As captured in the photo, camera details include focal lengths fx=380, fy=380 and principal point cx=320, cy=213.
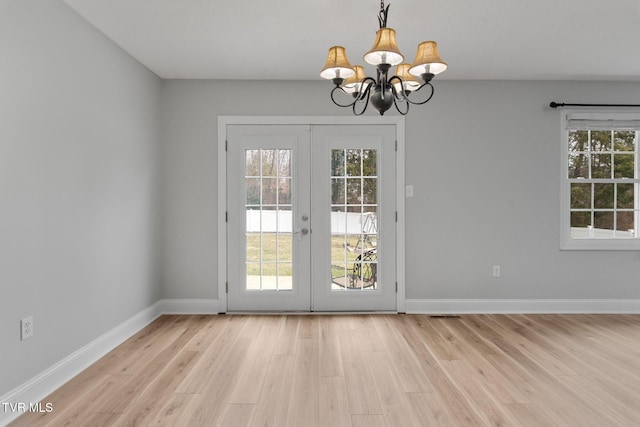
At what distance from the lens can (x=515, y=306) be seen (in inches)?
167

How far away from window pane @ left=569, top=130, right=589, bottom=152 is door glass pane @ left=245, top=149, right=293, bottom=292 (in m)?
3.19

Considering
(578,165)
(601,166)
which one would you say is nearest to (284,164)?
(578,165)

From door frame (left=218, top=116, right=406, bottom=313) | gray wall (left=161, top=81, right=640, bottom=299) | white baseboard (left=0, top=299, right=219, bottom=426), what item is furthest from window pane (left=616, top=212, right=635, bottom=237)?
white baseboard (left=0, top=299, right=219, bottom=426)

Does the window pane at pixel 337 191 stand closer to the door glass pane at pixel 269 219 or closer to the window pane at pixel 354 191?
the window pane at pixel 354 191

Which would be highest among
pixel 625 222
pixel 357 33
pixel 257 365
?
pixel 357 33

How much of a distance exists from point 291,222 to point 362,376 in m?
1.95

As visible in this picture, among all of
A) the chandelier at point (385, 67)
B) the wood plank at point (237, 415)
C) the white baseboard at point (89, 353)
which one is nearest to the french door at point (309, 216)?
the white baseboard at point (89, 353)

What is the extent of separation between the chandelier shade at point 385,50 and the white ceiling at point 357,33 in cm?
75

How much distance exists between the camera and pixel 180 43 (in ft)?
10.7

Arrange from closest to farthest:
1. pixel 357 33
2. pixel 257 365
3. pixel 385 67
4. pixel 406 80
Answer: pixel 385 67
pixel 406 80
pixel 257 365
pixel 357 33

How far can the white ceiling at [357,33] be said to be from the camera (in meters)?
2.65

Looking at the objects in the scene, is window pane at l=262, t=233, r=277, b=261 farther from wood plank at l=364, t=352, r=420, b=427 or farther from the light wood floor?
wood plank at l=364, t=352, r=420, b=427

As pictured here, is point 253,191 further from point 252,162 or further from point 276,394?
point 276,394

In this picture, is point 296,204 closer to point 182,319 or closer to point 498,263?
point 182,319
